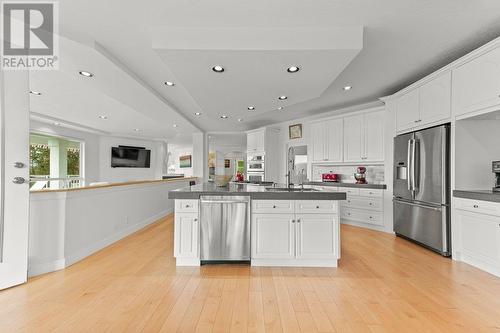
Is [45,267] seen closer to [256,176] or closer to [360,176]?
[256,176]

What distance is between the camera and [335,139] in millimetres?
5184

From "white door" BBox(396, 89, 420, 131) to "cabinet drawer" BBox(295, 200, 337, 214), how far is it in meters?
2.11

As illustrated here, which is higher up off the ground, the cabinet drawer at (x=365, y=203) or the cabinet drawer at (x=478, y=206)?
the cabinet drawer at (x=478, y=206)

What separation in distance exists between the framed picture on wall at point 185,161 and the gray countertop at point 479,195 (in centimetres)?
1168

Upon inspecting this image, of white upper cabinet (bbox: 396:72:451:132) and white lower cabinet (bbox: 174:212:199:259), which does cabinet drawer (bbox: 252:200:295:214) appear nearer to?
white lower cabinet (bbox: 174:212:199:259)

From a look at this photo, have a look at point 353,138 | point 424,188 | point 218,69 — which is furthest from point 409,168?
point 218,69

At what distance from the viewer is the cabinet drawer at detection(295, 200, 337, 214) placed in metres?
2.68

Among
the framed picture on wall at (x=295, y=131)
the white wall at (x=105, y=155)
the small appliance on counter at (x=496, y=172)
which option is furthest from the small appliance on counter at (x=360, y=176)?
the white wall at (x=105, y=155)

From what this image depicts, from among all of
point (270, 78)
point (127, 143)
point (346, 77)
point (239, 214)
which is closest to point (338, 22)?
point (270, 78)

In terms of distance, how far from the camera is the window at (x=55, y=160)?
257 inches

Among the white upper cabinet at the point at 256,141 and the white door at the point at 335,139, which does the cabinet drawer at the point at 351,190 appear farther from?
the white upper cabinet at the point at 256,141

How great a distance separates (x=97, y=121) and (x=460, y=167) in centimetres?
774

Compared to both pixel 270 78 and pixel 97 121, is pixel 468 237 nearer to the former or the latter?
pixel 270 78

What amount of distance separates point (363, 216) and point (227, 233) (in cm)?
310
